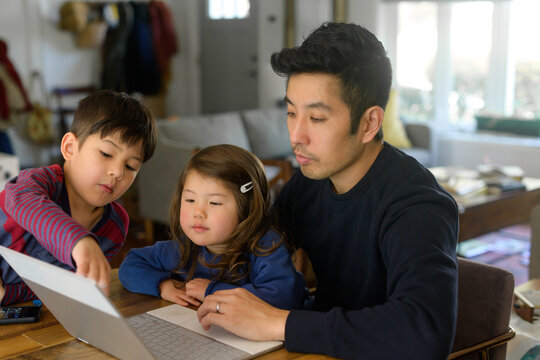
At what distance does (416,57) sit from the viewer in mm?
5973

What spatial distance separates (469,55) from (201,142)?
282cm

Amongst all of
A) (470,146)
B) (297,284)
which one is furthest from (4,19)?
(297,284)

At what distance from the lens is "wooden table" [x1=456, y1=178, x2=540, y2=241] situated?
10.5 feet

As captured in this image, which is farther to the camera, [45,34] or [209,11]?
[209,11]

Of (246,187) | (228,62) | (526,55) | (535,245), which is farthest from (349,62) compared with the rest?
(228,62)

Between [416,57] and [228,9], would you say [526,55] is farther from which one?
[228,9]

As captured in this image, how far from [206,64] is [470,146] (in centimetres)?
302

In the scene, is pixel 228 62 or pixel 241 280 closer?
pixel 241 280

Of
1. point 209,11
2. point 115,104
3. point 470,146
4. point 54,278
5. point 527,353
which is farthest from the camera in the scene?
point 209,11

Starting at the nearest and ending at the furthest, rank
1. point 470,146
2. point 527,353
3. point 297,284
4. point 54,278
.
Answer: point 54,278
point 297,284
point 527,353
point 470,146

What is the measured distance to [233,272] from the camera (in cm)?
130

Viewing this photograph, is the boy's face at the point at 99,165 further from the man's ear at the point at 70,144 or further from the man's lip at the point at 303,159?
the man's lip at the point at 303,159

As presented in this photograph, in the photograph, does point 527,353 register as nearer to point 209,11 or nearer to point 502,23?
point 502,23

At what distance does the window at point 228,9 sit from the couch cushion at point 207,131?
212 cm
